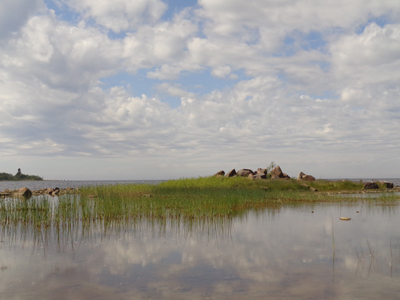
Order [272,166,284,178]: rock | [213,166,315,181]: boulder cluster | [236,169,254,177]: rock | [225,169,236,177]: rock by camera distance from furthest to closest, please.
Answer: [236,169,254,177]: rock, [272,166,284,178]: rock, [225,169,236,177]: rock, [213,166,315,181]: boulder cluster

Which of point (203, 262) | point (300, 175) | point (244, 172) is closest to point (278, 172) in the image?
point (300, 175)

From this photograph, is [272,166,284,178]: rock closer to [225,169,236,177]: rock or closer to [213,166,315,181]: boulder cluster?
[213,166,315,181]: boulder cluster

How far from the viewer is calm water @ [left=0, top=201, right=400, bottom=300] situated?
5371mm

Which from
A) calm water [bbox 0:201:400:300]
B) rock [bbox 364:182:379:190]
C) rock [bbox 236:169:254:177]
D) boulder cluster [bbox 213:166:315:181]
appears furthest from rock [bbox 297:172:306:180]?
calm water [bbox 0:201:400:300]

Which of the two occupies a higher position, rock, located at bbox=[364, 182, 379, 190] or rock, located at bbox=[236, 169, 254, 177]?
rock, located at bbox=[236, 169, 254, 177]

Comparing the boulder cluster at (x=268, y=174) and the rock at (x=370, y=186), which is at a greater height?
the boulder cluster at (x=268, y=174)

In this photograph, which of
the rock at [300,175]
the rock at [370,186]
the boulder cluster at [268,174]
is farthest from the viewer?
the rock at [300,175]

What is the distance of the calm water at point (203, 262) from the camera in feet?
17.6

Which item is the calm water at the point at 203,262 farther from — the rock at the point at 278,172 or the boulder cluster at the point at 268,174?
the rock at the point at 278,172

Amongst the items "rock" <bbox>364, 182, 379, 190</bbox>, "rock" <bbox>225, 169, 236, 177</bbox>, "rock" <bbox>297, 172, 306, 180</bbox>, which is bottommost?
"rock" <bbox>364, 182, 379, 190</bbox>

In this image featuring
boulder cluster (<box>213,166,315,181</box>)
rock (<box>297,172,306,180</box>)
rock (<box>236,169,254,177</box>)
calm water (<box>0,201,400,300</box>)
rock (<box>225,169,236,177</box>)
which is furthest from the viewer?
rock (<box>297,172,306,180</box>)

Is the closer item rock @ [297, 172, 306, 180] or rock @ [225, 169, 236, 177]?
rock @ [225, 169, 236, 177]

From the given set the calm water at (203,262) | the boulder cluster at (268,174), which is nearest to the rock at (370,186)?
the boulder cluster at (268,174)

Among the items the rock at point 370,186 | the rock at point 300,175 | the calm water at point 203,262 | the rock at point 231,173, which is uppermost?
the rock at point 231,173
